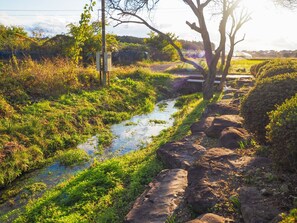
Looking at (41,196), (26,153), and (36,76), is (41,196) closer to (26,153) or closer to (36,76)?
(26,153)

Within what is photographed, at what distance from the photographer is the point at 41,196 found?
6.73 meters

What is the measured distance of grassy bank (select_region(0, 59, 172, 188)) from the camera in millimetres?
8734

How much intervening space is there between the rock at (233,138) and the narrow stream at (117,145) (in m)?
3.60

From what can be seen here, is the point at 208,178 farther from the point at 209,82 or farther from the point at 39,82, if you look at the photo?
the point at 39,82

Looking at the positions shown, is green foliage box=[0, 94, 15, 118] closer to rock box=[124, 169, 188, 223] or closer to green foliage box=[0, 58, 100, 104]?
green foliage box=[0, 58, 100, 104]

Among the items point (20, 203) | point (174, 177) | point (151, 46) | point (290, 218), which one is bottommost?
point (20, 203)

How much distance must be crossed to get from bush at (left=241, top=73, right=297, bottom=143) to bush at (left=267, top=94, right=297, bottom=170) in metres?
1.40

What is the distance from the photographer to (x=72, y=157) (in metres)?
8.68

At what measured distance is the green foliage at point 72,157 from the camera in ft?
28.0

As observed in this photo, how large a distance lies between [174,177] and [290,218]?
9.08 feet

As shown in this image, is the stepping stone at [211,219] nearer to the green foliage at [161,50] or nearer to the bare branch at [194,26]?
the bare branch at [194,26]

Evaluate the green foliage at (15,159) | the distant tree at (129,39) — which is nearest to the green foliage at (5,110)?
the green foliage at (15,159)

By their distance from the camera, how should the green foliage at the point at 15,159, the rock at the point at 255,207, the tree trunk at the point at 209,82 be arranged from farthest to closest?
the tree trunk at the point at 209,82, the green foliage at the point at 15,159, the rock at the point at 255,207

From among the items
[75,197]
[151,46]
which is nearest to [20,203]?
[75,197]
